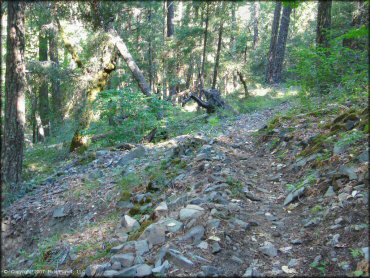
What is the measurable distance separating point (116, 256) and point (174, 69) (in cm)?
1554

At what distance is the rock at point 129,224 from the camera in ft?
15.6

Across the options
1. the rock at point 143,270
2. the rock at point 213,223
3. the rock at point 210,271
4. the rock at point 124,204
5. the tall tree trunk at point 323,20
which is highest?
the tall tree trunk at point 323,20

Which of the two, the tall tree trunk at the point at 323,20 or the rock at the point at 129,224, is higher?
the tall tree trunk at the point at 323,20

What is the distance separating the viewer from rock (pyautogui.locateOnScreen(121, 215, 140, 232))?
15.6 ft

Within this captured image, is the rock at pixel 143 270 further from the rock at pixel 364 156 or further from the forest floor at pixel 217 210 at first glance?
the rock at pixel 364 156

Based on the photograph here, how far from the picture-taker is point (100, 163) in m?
8.62

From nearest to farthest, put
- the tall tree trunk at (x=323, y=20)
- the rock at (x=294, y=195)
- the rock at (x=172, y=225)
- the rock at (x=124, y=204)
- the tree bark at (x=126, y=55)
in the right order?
the rock at (x=172, y=225) < the rock at (x=294, y=195) < the rock at (x=124, y=204) < the tall tree trunk at (x=323, y=20) < the tree bark at (x=126, y=55)

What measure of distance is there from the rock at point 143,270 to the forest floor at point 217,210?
0.04 ft

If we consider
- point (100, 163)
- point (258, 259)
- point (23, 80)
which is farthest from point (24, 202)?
point (258, 259)

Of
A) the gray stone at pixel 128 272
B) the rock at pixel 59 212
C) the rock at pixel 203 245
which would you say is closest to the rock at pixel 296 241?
the rock at pixel 203 245

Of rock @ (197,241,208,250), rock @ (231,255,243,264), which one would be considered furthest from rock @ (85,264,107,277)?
rock @ (231,255,243,264)

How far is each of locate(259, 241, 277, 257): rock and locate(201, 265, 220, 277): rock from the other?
Answer: 0.64 m

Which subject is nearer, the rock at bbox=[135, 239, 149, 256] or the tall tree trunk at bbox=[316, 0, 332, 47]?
the rock at bbox=[135, 239, 149, 256]

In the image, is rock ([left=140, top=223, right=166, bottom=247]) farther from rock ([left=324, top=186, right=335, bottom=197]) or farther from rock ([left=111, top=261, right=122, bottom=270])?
rock ([left=324, top=186, right=335, bottom=197])
